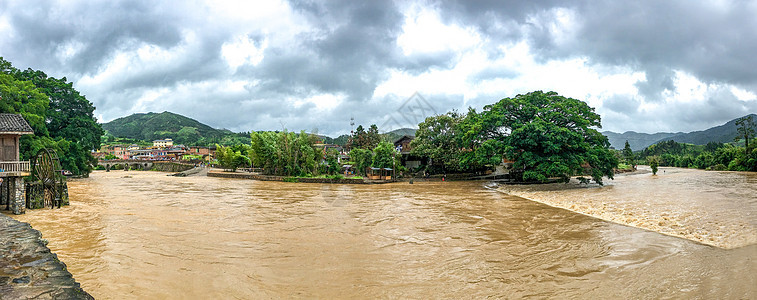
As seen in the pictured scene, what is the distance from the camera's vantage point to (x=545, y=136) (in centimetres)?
2431

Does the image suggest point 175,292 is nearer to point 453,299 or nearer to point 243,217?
point 453,299

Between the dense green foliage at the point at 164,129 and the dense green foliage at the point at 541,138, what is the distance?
107m

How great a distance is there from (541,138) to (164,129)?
15529cm

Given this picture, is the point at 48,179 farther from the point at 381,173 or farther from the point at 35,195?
the point at 381,173

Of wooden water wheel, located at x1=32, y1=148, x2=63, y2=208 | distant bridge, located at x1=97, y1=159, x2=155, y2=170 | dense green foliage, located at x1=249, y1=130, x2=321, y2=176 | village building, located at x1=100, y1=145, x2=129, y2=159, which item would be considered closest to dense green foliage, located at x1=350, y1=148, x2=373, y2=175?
dense green foliage, located at x1=249, y1=130, x2=321, y2=176

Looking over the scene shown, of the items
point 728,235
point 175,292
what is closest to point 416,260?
point 175,292

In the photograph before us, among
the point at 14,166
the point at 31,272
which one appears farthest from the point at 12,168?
the point at 31,272

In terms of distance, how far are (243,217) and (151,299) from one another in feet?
26.5

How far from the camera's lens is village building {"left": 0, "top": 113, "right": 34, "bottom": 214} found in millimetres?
13836

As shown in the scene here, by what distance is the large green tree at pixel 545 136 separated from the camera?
24391mm

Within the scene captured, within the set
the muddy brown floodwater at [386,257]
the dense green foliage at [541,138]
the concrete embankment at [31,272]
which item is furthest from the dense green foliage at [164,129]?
the concrete embankment at [31,272]

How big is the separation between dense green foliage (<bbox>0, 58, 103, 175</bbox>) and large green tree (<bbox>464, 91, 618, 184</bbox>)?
96.0 feet

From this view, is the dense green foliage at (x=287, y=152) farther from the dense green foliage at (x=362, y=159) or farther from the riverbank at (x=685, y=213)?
the riverbank at (x=685, y=213)

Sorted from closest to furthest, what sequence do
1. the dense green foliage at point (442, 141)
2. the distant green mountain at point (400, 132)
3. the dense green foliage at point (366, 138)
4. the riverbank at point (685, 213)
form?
the riverbank at point (685, 213)
the dense green foliage at point (442, 141)
the distant green mountain at point (400, 132)
the dense green foliage at point (366, 138)
